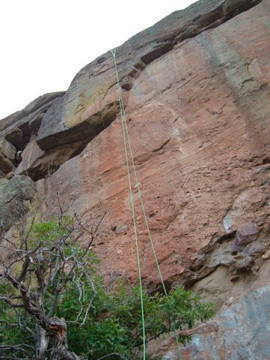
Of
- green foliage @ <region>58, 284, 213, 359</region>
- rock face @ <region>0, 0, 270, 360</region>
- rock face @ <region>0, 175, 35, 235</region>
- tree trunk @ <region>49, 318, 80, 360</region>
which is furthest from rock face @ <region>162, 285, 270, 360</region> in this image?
rock face @ <region>0, 175, 35, 235</region>

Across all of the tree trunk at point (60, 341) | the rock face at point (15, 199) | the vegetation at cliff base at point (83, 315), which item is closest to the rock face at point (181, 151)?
the rock face at point (15, 199)

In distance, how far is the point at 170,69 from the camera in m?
9.61

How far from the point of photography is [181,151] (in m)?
8.00

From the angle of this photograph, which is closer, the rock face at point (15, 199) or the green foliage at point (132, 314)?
the green foliage at point (132, 314)

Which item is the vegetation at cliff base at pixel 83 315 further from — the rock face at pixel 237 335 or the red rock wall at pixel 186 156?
the red rock wall at pixel 186 156

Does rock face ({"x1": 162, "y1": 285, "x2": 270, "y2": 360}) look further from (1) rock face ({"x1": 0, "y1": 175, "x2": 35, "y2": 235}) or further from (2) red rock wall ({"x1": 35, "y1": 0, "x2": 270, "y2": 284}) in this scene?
(1) rock face ({"x1": 0, "y1": 175, "x2": 35, "y2": 235})

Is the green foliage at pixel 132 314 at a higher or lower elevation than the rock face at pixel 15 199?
lower

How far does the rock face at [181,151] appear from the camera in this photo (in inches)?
255

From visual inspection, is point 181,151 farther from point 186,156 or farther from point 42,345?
point 42,345

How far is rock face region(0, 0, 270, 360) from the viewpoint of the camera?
21.3 feet

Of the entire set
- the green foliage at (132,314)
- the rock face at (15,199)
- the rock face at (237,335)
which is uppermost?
the rock face at (15,199)

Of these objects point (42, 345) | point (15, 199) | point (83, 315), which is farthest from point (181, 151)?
point (42, 345)

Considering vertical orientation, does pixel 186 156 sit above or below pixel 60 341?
below

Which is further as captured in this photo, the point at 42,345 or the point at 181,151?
the point at 181,151
